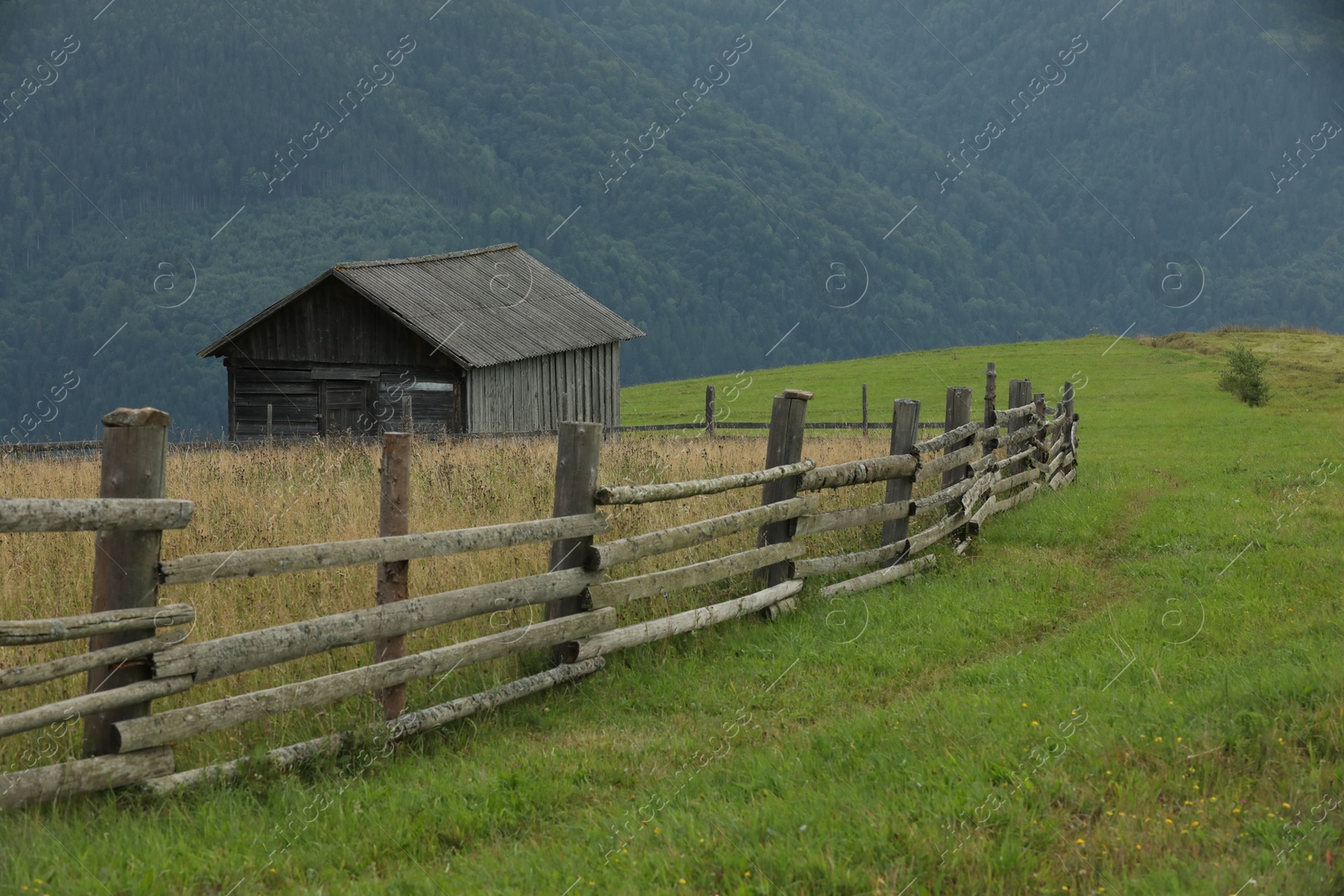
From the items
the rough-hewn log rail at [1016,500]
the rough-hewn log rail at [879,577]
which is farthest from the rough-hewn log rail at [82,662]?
the rough-hewn log rail at [1016,500]

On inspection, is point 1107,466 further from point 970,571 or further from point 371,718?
point 371,718

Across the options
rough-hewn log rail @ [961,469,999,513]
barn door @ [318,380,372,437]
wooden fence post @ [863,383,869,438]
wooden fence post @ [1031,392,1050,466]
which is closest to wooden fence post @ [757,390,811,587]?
rough-hewn log rail @ [961,469,999,513]

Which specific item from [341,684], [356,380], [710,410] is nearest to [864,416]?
[710,410]

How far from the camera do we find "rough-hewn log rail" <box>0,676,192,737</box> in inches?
168

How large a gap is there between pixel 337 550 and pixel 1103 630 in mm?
5075

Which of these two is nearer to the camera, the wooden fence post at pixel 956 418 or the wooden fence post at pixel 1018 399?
the wooden fence post at pixel 956 418

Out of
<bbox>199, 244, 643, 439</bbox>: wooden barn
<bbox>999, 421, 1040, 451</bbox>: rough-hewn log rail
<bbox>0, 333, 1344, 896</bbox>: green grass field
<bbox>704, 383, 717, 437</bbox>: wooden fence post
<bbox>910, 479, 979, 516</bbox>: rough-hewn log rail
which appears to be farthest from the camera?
<bbox>704, 383, 717, 437</bbox>: wooden fence post

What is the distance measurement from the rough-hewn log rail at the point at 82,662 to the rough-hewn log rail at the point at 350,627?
6 centimetres

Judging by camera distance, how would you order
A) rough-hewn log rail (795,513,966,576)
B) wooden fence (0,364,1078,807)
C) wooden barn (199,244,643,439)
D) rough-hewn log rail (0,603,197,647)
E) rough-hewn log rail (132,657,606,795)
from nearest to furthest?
rough-hewn log rail (0,603,197,647)
wooden fence (0,364,1078,807)
rough-hewn log rail (132,657,606,795)
rough-hewn log rail (795,513,966,576)
wooden barn (199,244,643,439)

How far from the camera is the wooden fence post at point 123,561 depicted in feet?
15.3

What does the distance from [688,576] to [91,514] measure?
412 centimetres

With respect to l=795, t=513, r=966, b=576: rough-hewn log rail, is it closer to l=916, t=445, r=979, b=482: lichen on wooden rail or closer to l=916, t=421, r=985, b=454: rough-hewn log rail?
l=916, t=445, r=979, b=482: lichen on wooden rail

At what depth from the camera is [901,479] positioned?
32.8ft

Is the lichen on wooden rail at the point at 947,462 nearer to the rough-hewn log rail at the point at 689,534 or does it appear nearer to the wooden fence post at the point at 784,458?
the rough-hewn log rail at the point at 689,534
